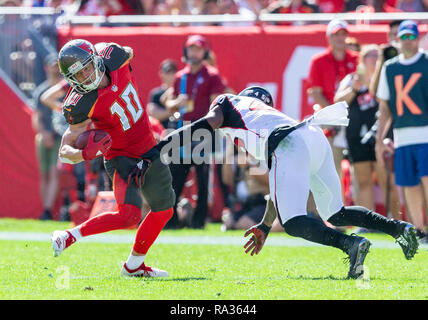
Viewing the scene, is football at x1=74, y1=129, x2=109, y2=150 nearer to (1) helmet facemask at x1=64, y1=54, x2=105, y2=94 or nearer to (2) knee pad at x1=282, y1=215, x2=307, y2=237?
(1) helmet facemask at x1=64, y1=54, x2=105, y2=94

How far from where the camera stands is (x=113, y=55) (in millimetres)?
6008

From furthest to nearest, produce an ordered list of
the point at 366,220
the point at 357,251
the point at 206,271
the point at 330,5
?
the point at 330,5 → the point at 206,271 → the point at 366,220 → the point at 357,251

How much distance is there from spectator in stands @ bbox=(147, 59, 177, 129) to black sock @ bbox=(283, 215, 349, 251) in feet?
16.4

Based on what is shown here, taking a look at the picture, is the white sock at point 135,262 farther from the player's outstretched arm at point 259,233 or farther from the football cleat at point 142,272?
the player's outstretched arm at point 259,233

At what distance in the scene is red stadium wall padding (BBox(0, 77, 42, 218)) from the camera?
10992 mm

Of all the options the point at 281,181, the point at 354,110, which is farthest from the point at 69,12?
the point at 281,181

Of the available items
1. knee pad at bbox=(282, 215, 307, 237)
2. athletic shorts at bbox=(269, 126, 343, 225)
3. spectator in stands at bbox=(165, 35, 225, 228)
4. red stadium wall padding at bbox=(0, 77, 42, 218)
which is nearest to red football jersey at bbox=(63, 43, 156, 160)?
athletic shorts at bbox=(269, 126, 343, 225)

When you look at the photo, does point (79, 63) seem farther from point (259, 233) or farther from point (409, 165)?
point (409, 165)

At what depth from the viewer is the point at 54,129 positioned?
10609 mm

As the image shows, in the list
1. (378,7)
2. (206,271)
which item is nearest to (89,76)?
(206,271)

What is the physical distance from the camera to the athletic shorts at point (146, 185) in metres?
5.94

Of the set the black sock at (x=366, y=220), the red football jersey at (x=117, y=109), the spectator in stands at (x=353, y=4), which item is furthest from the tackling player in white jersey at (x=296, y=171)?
the spectator in stands at (x=353, y=4)

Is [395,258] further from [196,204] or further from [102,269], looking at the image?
[196,204]

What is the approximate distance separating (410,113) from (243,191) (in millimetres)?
2695
